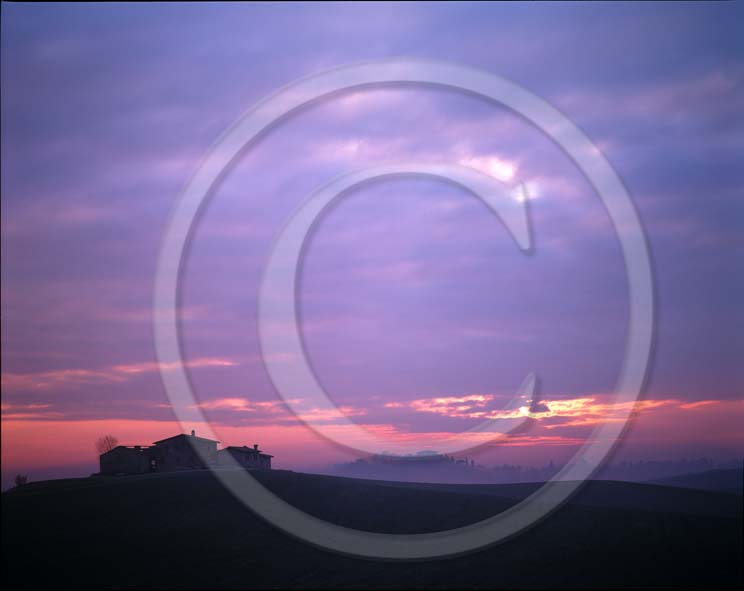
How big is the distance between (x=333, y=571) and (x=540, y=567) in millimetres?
17194

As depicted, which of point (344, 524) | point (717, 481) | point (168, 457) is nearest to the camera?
point (344, 524)

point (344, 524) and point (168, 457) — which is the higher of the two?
point (168, 457)

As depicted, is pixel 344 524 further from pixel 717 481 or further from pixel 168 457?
pixel 717 481

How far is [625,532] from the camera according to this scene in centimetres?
6044

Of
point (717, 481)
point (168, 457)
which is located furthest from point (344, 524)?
point (717, 481)

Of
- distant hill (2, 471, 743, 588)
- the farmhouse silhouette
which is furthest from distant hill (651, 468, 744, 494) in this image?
the farmhouse silhouette

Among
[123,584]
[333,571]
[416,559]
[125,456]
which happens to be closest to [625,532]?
[416,559]

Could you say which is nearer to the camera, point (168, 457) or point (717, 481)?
point (717, 481)

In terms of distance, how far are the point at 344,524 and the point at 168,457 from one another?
179ft

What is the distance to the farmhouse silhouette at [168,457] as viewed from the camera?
114m

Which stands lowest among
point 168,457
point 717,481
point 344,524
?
point 717,481

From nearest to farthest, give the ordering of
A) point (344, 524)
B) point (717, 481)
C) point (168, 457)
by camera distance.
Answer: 1. point (344, 524)
2. point (717, 481)
3. point (168, 457)

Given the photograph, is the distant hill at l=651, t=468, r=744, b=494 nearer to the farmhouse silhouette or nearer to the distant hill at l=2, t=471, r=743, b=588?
the distant hill at l=2, t=471, r=743, b=588

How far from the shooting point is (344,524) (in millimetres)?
72750
